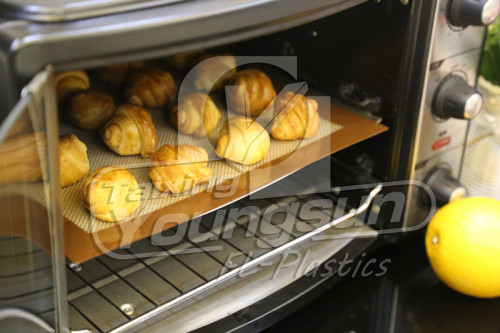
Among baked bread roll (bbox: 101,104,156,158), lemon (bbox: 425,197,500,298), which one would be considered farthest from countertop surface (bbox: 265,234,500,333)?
baked bread roll (bbox: 101,104,156,158)

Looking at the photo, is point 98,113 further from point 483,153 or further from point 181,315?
point 483,153

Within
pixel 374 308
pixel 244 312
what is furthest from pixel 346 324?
pixel 244 312

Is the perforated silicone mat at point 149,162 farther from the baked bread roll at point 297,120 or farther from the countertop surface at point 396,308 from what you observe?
the countertop surface at point 396,308

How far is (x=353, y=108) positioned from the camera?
963mm

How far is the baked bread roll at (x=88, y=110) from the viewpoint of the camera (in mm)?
878

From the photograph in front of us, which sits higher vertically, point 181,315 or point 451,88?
point 451,88

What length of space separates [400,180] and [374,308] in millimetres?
183

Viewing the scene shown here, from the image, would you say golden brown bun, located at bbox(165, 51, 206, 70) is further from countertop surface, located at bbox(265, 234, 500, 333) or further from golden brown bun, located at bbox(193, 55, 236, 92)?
countertop surface, located at bbox(265, 234, 500, 333)

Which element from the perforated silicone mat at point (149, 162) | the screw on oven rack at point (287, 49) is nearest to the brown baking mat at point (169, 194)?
the perforated silicone mat at point (149, 162)

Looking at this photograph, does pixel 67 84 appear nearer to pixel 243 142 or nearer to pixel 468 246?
pixel 243 142

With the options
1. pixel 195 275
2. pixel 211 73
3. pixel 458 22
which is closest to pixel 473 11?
pixel 458 22

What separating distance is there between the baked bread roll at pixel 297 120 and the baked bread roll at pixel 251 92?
0.09 feet

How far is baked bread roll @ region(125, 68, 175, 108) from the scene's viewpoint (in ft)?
3.08

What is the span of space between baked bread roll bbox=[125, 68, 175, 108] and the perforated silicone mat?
0.8 inches
